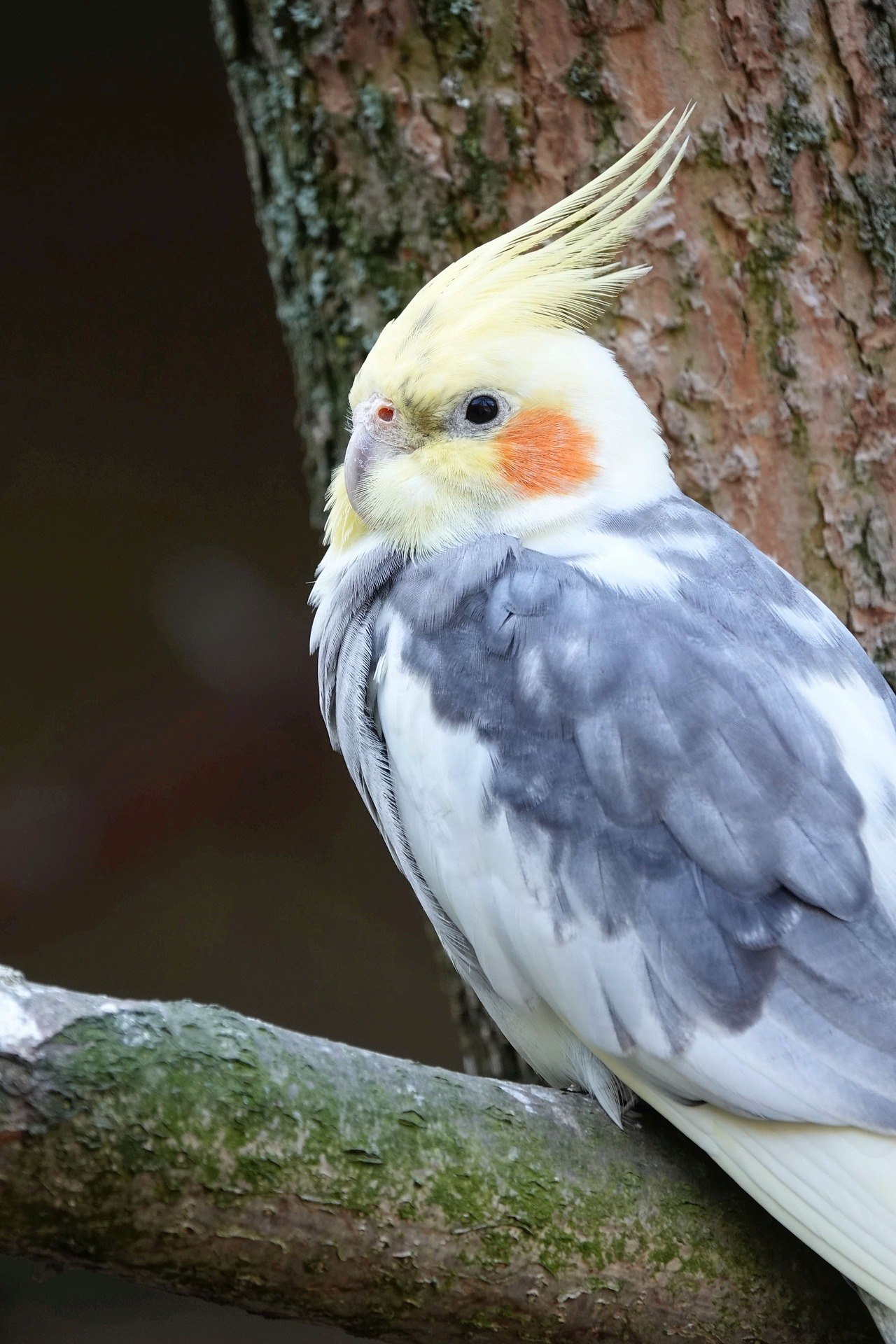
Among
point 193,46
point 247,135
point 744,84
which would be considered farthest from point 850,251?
point 193,46

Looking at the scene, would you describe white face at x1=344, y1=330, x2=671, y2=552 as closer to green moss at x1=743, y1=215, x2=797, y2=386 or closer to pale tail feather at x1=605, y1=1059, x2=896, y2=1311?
green moss at x1=743, y1=215, x2=797, y2=386

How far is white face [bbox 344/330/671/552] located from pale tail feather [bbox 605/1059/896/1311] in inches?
35.0

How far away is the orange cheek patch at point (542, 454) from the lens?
190 centimetres

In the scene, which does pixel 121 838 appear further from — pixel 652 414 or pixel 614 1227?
pixel 614 1227

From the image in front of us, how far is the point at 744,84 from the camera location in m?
2.23

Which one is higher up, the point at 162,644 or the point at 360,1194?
the point at 162,644

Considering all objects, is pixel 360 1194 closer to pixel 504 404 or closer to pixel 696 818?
pixel 696 818

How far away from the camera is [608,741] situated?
1643 mm

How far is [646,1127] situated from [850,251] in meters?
1.57

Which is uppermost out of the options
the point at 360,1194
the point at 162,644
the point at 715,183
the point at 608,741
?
the point at 715,183

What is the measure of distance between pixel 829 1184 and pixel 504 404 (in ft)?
3.78

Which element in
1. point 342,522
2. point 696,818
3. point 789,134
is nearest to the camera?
point 696,818

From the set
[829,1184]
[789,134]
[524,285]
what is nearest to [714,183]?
[789,134]

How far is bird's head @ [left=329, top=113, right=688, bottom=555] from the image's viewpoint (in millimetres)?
1904
